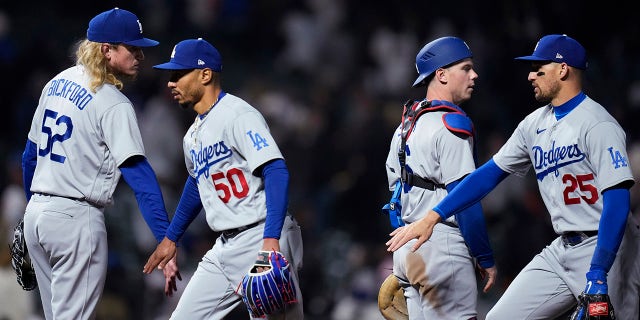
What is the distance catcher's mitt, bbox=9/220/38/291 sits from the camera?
5.91 meters

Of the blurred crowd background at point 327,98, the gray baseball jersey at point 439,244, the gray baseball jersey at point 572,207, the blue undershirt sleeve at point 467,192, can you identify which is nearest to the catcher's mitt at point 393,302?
the gray baseball jersey at point 439,244

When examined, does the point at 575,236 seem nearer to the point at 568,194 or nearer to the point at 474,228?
the point at 568,194

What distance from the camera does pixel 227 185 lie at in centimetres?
564

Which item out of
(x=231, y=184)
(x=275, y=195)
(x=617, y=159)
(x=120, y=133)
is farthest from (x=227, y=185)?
(x=617, y=159)

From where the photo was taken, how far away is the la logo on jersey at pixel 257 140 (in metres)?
5.50

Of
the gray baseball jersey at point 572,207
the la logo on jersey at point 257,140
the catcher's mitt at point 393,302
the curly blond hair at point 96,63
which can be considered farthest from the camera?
the catcher's mitt at point 393,302

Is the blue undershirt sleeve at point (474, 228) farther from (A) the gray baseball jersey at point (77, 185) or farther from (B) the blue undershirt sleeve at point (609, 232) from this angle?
(A) the gray baseball jersey at point (77, 185)

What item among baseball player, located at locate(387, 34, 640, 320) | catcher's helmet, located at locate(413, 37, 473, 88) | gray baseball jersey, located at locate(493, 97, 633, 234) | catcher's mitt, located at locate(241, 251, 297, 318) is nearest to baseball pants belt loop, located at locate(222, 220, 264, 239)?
catcher's mitt, located at locate(241, 251, 297, 318)

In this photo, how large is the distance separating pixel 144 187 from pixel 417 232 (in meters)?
1.46

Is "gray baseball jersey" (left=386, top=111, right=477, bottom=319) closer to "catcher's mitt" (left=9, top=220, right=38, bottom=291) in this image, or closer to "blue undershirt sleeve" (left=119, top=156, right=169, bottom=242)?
"blue undershirt sleeve" (left=119, top=156, right=169, bottom=242)

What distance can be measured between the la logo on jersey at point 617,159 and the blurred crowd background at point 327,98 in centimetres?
502

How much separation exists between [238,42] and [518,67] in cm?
388

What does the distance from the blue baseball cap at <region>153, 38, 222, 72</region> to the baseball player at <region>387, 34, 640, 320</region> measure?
1.42 m

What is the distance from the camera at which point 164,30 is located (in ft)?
45.8
